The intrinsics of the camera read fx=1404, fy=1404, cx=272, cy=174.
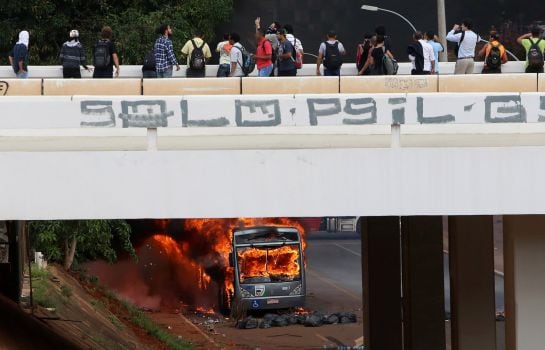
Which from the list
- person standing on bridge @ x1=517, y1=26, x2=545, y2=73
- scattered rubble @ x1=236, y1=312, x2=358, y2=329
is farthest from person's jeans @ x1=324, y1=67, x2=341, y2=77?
scattered rubble @ x1=236, y1=312, x2=358, y2=329

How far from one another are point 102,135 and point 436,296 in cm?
1288

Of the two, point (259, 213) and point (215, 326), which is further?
point (215, 326)

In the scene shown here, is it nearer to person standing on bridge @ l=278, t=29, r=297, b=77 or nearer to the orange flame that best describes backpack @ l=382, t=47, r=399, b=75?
person standing on bridge @ l=278, t=29, r=297, b=77

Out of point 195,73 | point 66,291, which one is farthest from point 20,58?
point 66,291

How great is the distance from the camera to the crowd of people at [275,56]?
26.5 meters

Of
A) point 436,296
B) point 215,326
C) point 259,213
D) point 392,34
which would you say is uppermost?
point 392,34

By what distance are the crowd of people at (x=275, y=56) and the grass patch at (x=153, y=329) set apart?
69.1 feet

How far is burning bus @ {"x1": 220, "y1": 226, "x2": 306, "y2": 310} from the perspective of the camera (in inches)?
2069

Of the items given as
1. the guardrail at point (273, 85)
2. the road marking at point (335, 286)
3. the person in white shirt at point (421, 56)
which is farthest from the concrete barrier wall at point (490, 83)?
the road marking at point (335, 286)

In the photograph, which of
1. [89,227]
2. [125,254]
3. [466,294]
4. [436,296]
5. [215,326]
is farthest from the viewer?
[125,254]

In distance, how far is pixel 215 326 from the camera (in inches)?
2130

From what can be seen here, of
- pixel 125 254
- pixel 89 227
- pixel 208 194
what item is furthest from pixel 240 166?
pixel 125 254

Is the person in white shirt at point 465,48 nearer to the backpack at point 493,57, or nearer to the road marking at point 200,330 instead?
the backpack at point 493,57

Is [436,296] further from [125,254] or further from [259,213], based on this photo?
[125,254]
